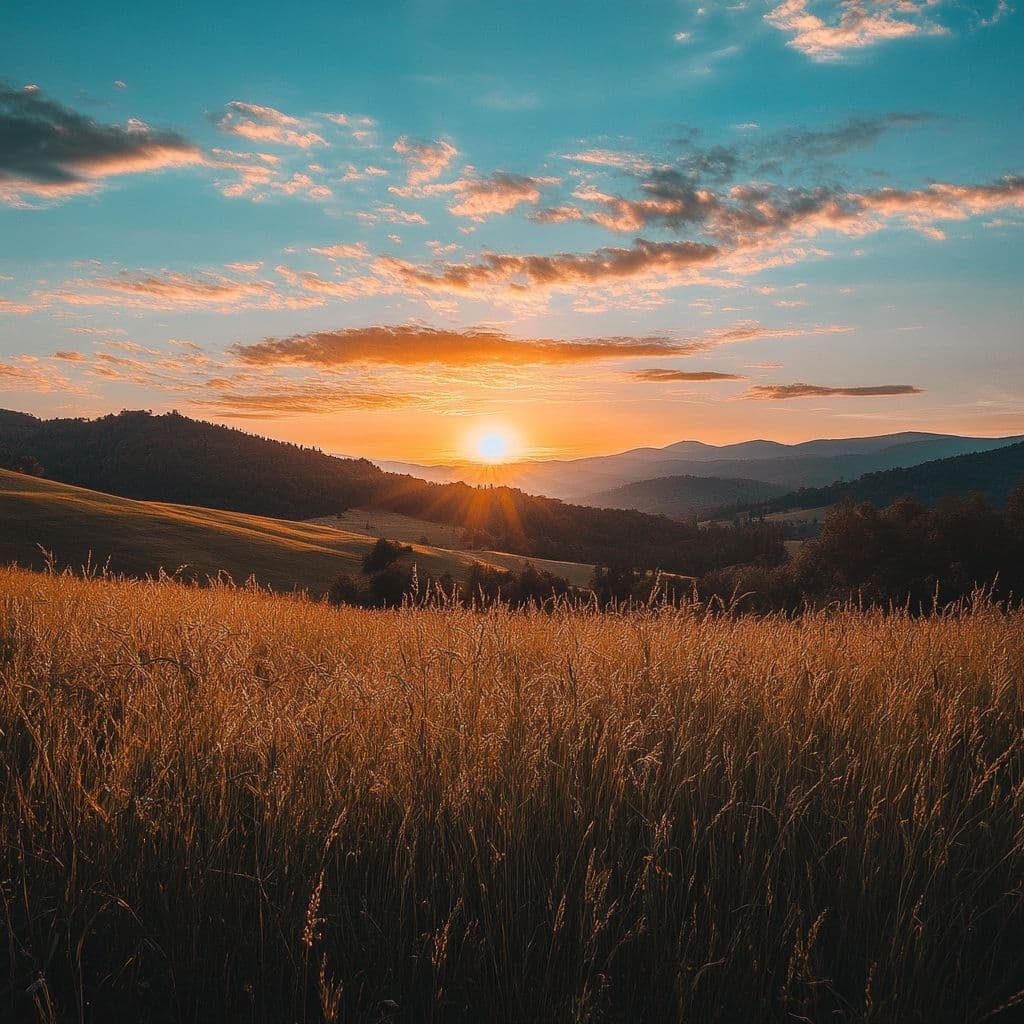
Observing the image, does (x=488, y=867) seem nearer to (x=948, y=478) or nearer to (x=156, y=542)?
(x=156, y=542)

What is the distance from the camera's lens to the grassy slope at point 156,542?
46.3 meters

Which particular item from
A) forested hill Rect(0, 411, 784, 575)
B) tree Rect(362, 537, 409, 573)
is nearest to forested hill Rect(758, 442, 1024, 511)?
forested hill Rect(0, 411, 784, 575)

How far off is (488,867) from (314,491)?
11986cm

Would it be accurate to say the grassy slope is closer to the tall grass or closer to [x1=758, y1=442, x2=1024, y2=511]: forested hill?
the tall grass

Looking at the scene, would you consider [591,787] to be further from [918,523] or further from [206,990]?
[918,523]

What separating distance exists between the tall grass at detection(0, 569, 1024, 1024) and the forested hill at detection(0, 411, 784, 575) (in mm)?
70186

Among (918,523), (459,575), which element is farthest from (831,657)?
(459,575)

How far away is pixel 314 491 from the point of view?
390ft

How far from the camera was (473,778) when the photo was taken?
133 inches

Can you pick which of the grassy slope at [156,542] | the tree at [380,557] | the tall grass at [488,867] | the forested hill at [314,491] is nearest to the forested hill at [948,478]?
the forested hill at [314,491]

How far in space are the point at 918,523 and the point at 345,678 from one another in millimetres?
37563

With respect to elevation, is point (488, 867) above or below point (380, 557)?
above

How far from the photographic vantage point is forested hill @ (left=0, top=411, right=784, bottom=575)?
89500mm

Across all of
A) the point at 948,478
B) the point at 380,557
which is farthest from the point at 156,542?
the point at 948,478
